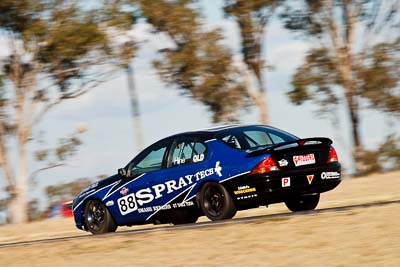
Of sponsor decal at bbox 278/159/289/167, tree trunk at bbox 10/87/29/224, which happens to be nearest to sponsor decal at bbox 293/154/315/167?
sponsor decal at bbox 278/159/289/167

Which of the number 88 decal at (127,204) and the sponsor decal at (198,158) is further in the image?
the number 88 decal at (127,204)

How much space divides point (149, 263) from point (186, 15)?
28.9 metres

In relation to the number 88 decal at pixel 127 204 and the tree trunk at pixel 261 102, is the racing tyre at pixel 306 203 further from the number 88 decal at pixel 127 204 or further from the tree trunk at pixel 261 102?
the tree trunk at pixel 261 102

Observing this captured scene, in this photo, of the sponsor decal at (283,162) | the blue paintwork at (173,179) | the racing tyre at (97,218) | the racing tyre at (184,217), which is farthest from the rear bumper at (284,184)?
the racing tyre at (97,218)

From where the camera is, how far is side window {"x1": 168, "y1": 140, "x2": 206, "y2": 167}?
560 inches

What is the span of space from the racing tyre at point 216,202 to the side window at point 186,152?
0.47 meters

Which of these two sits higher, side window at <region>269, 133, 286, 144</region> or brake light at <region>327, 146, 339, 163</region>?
side window at <region>269, 133, 286, 144</region>

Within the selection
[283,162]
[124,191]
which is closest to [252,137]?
[283,162]

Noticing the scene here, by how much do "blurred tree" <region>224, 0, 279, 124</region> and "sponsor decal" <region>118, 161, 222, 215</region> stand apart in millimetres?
24064

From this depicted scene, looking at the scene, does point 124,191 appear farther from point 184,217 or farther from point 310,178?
point 310,178

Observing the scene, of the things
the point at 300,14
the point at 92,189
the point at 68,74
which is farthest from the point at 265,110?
the point at 92,189

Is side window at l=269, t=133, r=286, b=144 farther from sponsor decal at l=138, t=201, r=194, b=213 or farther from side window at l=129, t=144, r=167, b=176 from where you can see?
side window at l=129, t=144, r=167, b=176

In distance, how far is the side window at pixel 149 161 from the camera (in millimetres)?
14883

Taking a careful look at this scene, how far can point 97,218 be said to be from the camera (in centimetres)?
1561
